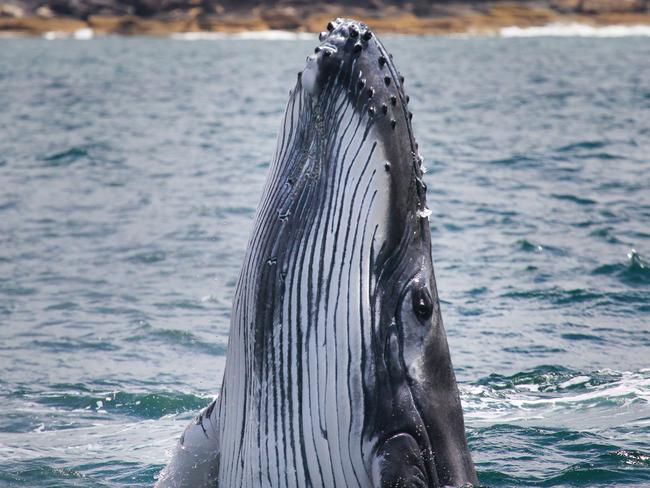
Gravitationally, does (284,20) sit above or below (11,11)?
above

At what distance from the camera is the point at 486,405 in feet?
29.8

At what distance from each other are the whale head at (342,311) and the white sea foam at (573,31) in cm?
10894

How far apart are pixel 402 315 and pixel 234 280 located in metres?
9.43

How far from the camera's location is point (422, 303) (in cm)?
454

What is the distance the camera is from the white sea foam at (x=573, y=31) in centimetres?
11062

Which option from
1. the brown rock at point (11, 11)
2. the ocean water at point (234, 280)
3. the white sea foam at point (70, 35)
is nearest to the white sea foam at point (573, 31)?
the white sea foam at point (70, 35)

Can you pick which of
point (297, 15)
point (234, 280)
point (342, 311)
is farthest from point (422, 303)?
point (297, 15)

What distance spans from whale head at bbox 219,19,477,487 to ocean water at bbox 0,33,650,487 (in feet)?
9.43

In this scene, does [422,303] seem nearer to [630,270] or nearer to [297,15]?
[630,270]

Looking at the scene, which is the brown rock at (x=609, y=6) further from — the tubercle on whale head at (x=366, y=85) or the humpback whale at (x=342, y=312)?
the humpback whale at (x=342, y=312)

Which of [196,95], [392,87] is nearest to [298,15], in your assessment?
[196,95]

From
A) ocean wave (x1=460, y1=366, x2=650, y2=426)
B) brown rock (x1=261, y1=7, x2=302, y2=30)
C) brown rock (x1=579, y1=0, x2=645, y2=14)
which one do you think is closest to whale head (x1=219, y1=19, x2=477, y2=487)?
ocean wave (x1=460, y1=366, x2=650, y2=426)

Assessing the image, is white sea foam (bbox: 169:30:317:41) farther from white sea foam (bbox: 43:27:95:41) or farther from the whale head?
the whale head

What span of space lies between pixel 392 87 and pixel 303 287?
874 mm
